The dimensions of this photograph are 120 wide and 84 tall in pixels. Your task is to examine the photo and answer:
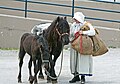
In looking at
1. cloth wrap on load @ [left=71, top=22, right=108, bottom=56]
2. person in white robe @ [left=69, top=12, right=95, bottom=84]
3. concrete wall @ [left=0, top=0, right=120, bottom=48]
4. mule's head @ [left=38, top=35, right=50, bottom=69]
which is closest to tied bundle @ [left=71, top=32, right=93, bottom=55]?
cloth wrap on load @ [left=71, top=22, right=108, bottom=56]

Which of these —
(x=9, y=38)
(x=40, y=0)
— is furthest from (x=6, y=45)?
(x=40, y=0)

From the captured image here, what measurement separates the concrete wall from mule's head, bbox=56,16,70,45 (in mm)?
9318

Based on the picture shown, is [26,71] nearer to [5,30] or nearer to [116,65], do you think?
[116,65]

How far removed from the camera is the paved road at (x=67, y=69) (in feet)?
42.1

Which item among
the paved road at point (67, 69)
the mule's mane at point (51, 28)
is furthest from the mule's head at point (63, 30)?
the paved road at point (67, 69)

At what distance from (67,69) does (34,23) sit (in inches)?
247

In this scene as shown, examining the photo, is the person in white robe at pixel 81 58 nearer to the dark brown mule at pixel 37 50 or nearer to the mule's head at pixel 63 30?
the mule's head at pixel 63 30

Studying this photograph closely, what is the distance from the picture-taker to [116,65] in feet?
51.5

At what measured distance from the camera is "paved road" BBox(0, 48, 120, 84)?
12.8m

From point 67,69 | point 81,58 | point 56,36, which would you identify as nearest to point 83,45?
point 81,58

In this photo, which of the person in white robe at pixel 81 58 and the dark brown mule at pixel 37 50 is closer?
the dark brown mule at pixel 37 50

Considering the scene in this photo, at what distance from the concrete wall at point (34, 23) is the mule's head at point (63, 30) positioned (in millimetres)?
9318

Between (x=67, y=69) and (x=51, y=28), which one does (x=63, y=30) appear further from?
(x=67, y=69)

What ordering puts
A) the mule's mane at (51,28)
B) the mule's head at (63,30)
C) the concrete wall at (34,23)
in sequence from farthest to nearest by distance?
the concrete wall at (34,23) → the mule's mane at (51,28) → the mule's head at (63,30)
